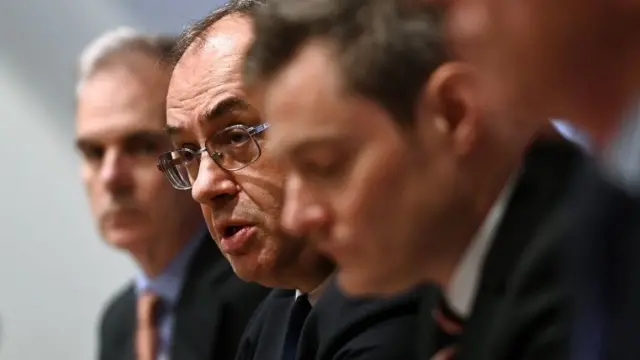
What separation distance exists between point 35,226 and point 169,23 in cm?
43

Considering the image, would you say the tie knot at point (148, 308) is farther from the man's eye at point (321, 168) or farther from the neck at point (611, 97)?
the neck at point (611, 97)

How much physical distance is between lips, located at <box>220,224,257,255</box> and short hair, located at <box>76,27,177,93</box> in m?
0.36

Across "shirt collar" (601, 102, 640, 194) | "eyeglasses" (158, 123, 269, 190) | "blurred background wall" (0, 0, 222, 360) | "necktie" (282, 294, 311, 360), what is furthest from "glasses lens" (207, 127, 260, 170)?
"blurred background wall" (0, 0, 222, 360)

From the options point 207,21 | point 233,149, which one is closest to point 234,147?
point 233,149

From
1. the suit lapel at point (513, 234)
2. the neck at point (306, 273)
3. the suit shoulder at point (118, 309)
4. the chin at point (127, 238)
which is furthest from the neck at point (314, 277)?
the suit shoulder at point (118, 309)

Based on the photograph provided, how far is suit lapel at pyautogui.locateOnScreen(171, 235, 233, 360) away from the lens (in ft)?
2.44

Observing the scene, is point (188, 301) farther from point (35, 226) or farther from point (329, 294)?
point (35, 226)

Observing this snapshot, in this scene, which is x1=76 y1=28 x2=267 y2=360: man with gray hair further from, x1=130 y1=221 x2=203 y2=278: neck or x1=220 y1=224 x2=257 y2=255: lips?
x1=220 y1=224 x2=257 y2=255: lips

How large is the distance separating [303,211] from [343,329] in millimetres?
128

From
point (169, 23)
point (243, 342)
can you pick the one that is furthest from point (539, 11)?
point (169, 23)

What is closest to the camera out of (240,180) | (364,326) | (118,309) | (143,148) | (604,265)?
(604,265)

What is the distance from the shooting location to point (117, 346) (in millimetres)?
1078

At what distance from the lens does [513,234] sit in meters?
0.37

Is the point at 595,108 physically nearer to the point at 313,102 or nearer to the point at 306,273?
the point at 313,102
